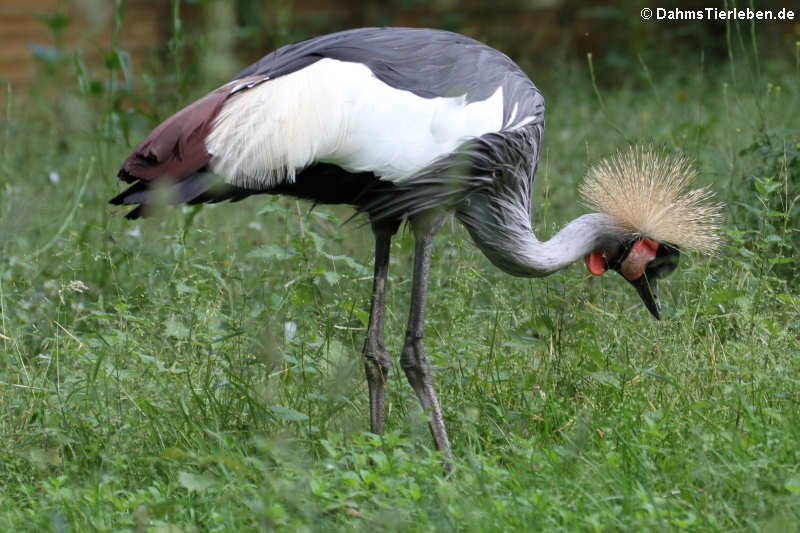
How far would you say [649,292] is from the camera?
3.18 metres

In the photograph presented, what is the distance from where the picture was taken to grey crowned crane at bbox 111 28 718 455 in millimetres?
2469

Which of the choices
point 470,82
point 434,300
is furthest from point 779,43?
point 470,82

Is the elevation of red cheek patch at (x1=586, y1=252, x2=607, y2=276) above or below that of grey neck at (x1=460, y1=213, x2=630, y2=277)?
below

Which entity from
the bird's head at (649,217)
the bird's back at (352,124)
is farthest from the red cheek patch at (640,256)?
the bird's back at (352,124)

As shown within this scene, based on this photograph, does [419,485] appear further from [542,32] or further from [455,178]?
[542,32]

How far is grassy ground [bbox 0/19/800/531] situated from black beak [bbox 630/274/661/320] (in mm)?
53

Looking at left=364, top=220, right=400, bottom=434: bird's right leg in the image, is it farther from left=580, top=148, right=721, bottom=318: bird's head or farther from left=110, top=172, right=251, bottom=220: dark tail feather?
left=580, top=148, right=721, bottom=318: bird's head

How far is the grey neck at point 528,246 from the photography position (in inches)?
114

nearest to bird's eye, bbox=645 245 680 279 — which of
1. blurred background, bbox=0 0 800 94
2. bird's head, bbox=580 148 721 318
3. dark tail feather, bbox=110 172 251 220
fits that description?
bird's head, bbox=580 148 721 318

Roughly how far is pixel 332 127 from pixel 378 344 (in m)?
0.68

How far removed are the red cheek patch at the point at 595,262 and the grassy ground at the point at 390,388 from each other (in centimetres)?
8

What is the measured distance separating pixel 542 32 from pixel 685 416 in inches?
195

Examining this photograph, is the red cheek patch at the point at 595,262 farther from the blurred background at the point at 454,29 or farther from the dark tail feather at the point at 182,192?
the blurred background at the point at 454,29

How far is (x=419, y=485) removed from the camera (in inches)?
89.4
